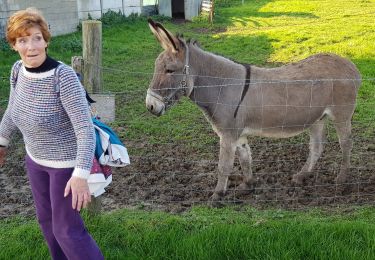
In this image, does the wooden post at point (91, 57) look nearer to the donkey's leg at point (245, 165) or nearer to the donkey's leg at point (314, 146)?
the donkey's leg at point (245, 165)

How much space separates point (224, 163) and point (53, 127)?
7.57 feet

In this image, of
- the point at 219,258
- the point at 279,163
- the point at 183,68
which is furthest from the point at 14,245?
the point at 279,163

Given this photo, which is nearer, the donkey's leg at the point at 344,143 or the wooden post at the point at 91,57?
the wooden post at the point at 91,57

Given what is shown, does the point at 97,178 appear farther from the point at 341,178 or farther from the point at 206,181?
the point at 341,178

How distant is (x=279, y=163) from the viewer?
17.5 ft

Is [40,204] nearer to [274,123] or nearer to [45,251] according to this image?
[45,251]

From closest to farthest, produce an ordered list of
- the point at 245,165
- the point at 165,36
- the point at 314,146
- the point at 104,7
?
the point at 165,36
the point at 245,165
the point at 314,146
the point at 104,7

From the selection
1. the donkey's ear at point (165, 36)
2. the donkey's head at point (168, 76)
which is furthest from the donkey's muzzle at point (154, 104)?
the donkey's ear at point (165, 36)

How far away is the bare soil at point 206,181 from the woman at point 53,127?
5.44 ft

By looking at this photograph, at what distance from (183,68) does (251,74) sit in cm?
75

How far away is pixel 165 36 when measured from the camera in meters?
3.99

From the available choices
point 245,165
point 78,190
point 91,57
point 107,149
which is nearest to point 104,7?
point 245,165

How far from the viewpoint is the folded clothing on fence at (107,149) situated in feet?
8.79

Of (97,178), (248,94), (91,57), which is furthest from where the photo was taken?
(248,94)
